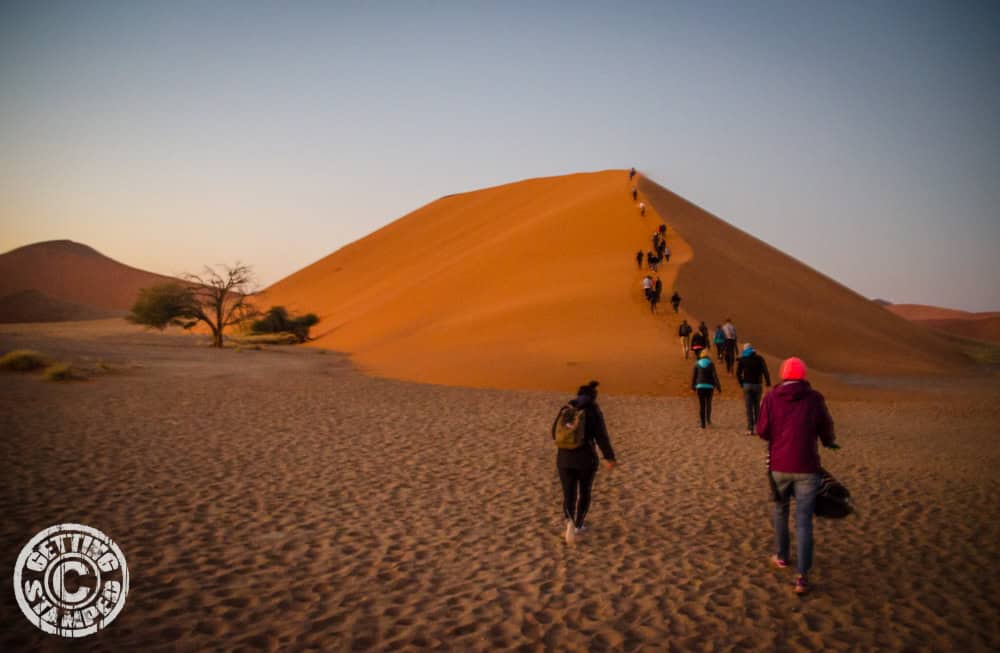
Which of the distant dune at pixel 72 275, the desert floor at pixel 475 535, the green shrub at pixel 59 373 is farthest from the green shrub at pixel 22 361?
the distant dune at pixel 72 275

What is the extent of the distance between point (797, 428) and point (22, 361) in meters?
21.8

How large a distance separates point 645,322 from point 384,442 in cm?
1617

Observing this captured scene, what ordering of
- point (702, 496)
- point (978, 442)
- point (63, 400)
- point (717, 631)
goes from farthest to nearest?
point (63, 400) → point (978, 442) → point (702, 496) → point (717, 631)

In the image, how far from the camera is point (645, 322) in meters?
24.9

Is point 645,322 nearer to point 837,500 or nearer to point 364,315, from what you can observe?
point 837,500

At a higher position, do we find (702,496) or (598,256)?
(598,256)

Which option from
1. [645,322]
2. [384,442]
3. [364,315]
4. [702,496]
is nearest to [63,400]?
[384,442]

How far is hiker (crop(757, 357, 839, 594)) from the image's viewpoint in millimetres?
4980

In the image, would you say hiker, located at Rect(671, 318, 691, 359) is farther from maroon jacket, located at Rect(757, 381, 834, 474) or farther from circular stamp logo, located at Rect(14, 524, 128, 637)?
circular stamp logo, located at Rect(14, 524, 128, 637)

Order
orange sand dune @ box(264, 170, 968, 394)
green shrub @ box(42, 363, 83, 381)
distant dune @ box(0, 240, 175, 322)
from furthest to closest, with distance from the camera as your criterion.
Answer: distant dune @ box(0, 240, 175, 322) → orange sand dune @ box(264, 170, 968, 394) → green shrub @ box(42, 363, 83, 381)

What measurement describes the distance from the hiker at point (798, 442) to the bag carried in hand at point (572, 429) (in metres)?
1.57

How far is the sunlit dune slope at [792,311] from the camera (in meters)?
28.5

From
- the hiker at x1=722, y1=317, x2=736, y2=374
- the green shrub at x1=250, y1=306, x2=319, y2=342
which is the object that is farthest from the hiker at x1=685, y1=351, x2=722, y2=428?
the green shrub at x1=250, y1=306, x2=319, y2=342

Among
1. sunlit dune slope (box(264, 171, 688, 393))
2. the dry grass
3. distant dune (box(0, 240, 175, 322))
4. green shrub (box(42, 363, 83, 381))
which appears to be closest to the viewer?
green shrub (box(42, 363, 83, 381))
